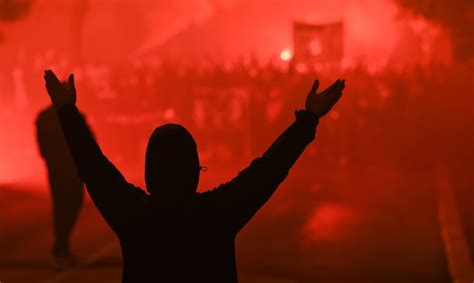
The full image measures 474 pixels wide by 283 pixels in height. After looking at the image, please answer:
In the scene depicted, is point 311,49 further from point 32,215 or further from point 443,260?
point 443,260

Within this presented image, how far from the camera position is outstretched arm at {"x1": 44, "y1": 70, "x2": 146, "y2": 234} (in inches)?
67.9

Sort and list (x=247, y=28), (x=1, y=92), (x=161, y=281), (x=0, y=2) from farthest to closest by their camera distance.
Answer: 1. (x=247, y=28)
2. (x=1, y=92)
3. (x=0, y=2)
4. (x=161, y=281)

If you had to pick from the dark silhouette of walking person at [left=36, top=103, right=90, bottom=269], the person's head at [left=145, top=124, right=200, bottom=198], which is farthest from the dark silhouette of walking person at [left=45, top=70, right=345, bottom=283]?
the dark silhouette of walking person at [left=36, top=103, right=90, bottom=269]

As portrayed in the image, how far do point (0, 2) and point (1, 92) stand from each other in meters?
4.07

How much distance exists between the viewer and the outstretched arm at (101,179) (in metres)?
1.72

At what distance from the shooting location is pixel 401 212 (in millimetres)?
8117

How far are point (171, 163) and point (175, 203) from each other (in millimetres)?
113

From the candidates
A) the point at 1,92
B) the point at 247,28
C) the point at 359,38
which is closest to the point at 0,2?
the point at 1,92

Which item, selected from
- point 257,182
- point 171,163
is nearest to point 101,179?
point 171,163

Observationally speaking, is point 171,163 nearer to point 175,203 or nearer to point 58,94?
point 175,203

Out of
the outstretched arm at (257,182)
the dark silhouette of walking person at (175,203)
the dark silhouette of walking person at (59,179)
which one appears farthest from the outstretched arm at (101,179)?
the dark silhouette of walking person at (59,179)

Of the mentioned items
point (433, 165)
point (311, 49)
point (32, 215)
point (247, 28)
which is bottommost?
point (32, 215)

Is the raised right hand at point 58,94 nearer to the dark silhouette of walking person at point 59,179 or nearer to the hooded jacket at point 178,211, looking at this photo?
the hooded jacket at point 178,211

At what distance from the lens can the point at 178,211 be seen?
1685 millimetres
